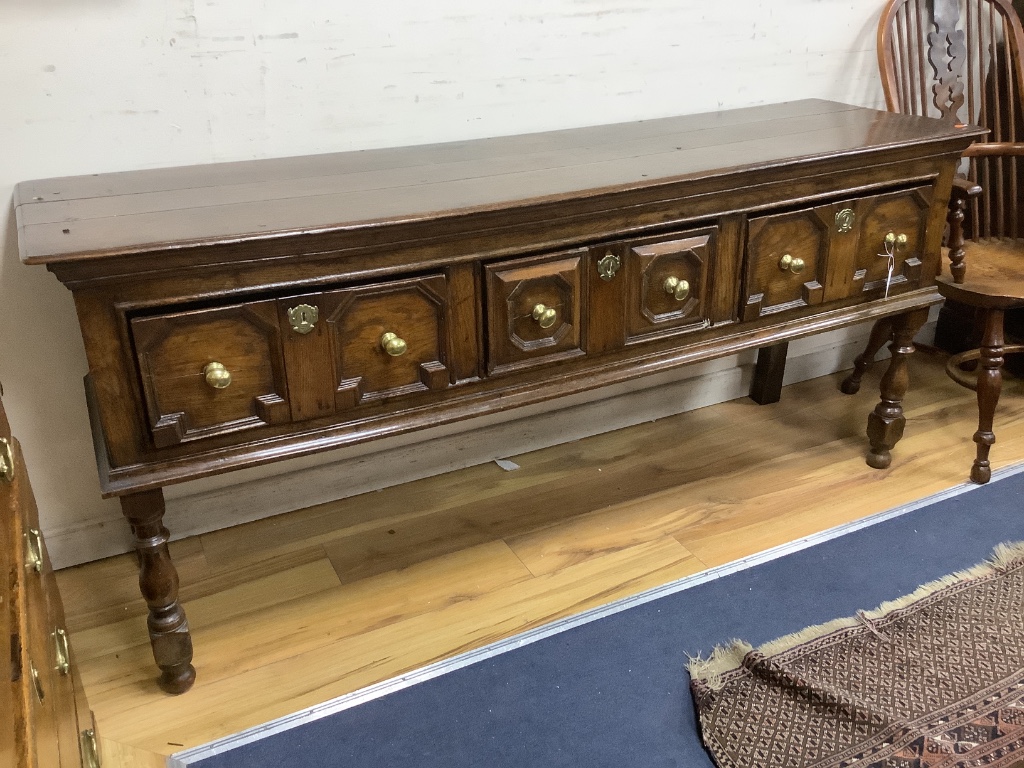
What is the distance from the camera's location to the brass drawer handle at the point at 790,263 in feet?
5.91

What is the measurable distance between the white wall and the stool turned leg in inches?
30.3

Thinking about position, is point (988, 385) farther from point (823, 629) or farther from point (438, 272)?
point (438, 272)

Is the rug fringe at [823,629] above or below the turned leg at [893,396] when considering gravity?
below

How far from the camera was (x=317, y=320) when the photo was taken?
1.42 metres

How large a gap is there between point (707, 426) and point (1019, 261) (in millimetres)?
859

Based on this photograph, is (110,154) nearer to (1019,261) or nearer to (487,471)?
(487,471)

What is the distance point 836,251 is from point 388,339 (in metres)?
0.97

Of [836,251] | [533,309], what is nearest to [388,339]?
[533,309]

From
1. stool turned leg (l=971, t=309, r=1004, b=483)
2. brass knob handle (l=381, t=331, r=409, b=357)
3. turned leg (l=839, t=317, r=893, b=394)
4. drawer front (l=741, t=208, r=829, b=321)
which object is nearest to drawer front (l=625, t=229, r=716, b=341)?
drawer front (l=741, t=208, r=829, b=321)

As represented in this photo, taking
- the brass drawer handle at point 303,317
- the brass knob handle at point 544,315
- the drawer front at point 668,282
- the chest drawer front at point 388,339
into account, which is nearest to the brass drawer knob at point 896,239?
the drawer front at point 668,282

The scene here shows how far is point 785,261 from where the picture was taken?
1.80 m

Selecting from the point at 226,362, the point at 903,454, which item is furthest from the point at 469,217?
the point at 903,454

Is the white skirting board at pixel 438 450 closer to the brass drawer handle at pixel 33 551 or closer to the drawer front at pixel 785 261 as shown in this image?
the drawer front at pixel 785 261

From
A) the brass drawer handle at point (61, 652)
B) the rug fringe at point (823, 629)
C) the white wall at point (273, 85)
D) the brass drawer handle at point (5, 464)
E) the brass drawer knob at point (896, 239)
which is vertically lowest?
the rug fringe at point (823, 629)
